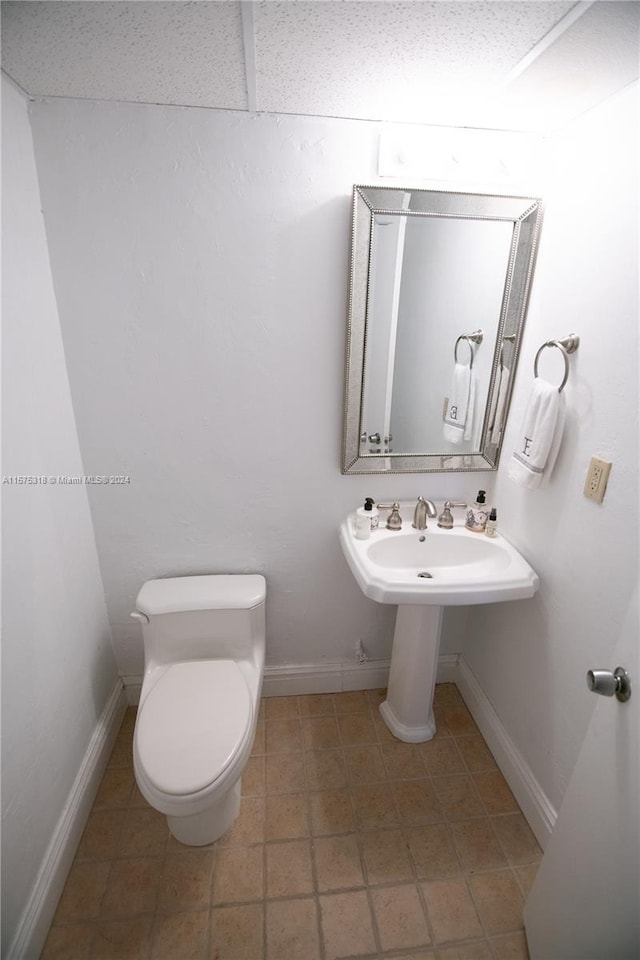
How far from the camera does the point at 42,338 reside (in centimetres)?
117

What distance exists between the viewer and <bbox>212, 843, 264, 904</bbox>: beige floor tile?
1.20m

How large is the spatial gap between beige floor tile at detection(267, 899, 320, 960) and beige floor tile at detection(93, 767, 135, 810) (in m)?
0.61

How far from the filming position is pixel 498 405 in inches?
59.3

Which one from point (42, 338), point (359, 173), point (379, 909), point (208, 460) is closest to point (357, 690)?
point (379, 909)

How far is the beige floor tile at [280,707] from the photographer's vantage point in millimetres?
1771

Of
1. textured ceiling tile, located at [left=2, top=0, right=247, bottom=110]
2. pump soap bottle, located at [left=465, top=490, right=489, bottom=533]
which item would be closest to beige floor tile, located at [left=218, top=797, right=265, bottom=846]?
pump soap bottle, located at [left=465, top=490, right=489, bottom=533]

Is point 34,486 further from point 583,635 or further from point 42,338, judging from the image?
point 583,635

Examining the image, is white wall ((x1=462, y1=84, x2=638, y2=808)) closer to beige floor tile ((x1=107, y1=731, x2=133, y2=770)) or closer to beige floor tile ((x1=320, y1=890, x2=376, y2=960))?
beige floor tile ((x1=320, y1=890, x2=376, y2=960))

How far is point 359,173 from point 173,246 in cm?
59

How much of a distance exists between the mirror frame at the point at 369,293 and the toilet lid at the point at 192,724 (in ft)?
2.74

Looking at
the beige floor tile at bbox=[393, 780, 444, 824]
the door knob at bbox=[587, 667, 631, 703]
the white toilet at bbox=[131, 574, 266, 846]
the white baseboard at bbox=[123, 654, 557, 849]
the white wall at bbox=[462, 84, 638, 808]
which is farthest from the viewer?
the white baseboard at bbox=[123, 654, 557, 849]

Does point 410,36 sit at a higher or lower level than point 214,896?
higher

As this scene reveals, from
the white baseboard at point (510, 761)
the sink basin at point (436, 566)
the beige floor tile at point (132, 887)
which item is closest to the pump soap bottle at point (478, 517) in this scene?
the sink basin at point (436, 566)

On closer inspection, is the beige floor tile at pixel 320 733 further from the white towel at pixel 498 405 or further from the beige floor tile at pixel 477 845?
the white towel at pixel 498 405
